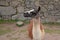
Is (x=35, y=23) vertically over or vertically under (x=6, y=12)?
under

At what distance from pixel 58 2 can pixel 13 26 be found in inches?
78.1

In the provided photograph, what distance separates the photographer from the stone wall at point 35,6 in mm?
7492

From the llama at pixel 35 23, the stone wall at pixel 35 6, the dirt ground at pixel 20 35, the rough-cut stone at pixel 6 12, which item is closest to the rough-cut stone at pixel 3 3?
the stone wall at pixel 35 6

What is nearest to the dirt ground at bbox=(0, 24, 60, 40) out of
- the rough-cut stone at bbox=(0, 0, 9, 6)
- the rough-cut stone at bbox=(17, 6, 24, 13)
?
the rough-cut stone at bbox=(17, 6, 24, 13)

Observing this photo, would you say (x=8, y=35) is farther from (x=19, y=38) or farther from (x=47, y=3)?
(x=47, y=3)

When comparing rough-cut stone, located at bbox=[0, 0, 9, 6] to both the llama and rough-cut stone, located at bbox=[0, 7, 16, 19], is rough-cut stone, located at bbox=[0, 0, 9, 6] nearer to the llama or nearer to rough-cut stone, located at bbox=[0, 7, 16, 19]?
rough-cut stone, located at bbox=[0, 7, 16, 19]

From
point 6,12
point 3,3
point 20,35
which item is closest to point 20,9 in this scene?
point 6,12

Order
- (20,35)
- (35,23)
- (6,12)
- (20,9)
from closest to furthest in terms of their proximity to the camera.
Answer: (35,23)
(20,35)
(20,9)
(6,12)

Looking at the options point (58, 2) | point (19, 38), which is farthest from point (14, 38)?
point (58, 2)

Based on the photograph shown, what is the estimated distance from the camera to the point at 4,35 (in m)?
6.12

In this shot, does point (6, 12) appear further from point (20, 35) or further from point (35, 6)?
point (20, 35)

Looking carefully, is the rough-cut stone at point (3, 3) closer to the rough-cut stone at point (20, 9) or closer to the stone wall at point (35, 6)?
the stone wall at point (35, 6)

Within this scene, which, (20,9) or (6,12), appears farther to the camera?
(6,12)

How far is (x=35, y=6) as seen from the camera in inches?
293
